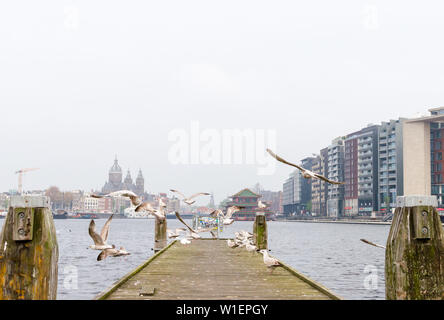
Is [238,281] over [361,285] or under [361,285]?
over

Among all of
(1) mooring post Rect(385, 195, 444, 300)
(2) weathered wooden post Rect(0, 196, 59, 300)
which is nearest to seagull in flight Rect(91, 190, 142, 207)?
(2) weathered wooden post Rect(0, 196, 59, 300)

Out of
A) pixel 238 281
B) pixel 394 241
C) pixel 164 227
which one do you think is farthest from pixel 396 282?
pixel 164 227

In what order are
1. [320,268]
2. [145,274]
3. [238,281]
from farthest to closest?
[320,268] → [145,274] → [238,281]

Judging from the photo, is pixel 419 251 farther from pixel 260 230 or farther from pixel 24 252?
pixel 260 230

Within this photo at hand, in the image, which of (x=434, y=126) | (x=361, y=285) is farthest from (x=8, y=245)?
(x=434, y=126)

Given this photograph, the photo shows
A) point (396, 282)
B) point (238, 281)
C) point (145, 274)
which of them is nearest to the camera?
point (396, 282)

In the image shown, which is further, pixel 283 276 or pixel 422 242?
pixel 283 276

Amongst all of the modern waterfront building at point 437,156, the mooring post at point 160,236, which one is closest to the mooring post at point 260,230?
the mooring post at point 160,236

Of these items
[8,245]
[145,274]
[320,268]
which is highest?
[8,245]

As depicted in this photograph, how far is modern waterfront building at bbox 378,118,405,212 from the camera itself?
613 feet

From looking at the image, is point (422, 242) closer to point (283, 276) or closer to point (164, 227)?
point (283, 276)

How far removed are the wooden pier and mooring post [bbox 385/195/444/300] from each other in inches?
162

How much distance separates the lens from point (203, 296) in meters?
13.1
